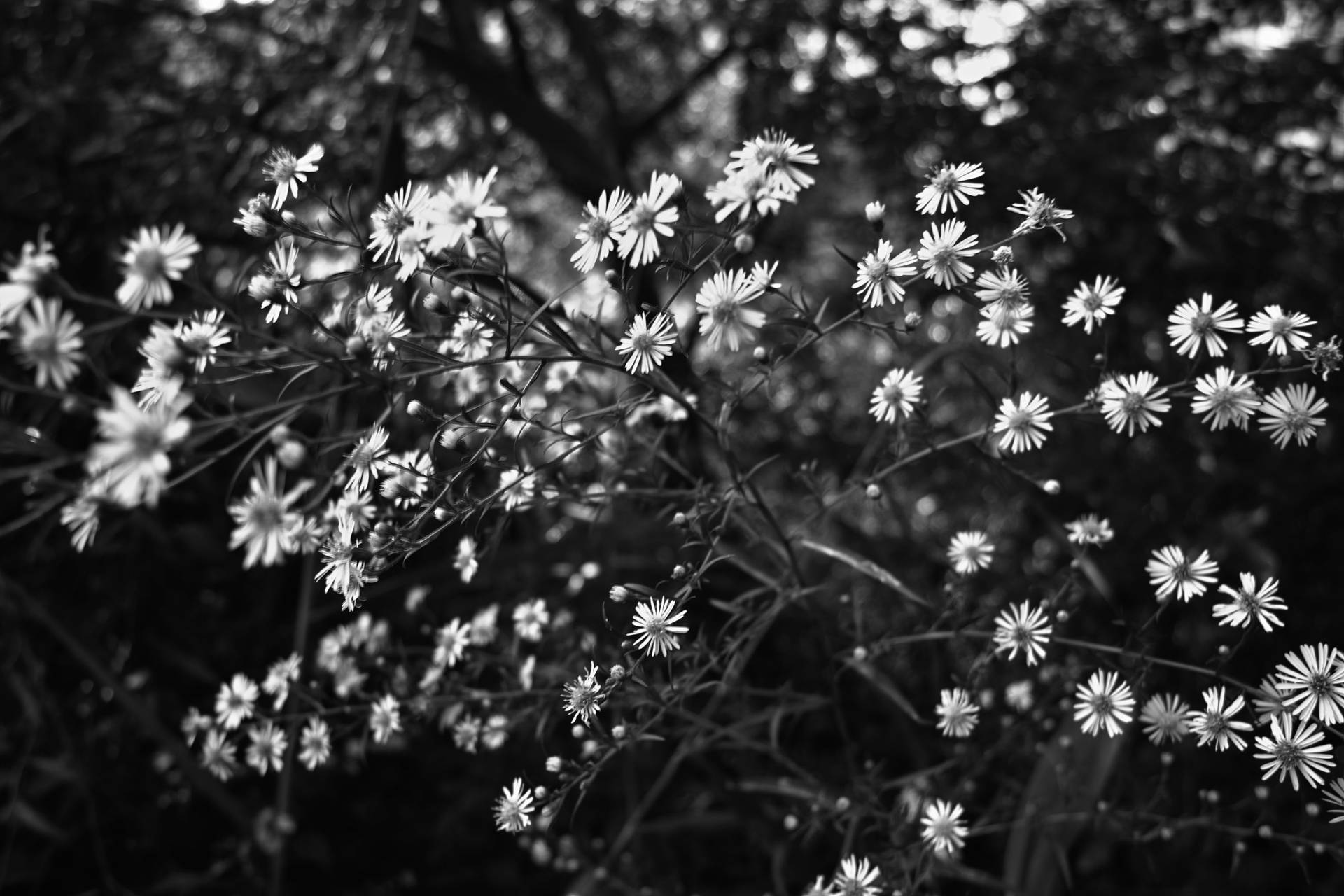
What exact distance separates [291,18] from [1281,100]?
5.17 feet

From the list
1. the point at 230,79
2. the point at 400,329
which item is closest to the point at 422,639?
the point at 400,329

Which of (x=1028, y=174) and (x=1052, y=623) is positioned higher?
(x=1028, y=174)

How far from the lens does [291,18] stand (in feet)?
5.51

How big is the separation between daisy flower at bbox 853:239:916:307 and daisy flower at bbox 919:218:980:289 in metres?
0.01

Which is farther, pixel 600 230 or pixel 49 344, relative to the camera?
pixel 600 230

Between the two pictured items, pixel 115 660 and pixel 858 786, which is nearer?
pixel 858 786

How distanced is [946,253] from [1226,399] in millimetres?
205

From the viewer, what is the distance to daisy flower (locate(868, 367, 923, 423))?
699 mm

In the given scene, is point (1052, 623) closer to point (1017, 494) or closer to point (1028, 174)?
point (1017, 494)

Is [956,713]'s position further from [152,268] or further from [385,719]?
[152,268]

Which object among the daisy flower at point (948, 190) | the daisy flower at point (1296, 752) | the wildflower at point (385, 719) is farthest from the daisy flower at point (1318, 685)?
the wildflower at point (385, 719)

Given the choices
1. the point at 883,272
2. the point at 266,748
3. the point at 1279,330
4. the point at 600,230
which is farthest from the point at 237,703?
the point at 1279,330

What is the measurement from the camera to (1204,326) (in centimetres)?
65

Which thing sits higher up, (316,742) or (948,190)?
(948,190)
